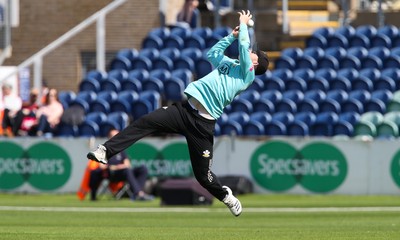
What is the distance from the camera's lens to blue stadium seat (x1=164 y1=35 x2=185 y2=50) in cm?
2733

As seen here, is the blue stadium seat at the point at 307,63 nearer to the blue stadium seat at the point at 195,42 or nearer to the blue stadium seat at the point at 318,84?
the blue stadium seat at the point at 318,84

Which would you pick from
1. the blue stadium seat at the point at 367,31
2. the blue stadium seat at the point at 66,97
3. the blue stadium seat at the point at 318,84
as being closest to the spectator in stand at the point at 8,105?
the blue stadium seat at the point at 66,97

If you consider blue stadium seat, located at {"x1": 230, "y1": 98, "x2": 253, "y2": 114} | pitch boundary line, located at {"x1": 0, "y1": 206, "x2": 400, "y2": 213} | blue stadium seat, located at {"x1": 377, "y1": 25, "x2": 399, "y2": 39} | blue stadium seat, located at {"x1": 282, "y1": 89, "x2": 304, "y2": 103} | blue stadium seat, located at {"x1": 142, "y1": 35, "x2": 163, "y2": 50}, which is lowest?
pitch boundary line, located at {"x1": 0, "y1": 206, "x2": 400, "y2": 213}

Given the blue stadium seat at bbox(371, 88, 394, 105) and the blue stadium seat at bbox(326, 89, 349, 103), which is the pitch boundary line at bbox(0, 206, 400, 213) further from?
the blue stadium seat at bbox(326, 89, 349, 103)

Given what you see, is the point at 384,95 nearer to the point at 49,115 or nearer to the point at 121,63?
the point at 121,63

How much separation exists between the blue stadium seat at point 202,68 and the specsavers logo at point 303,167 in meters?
3.86

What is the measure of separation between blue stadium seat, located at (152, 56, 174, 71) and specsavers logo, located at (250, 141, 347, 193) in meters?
4.55

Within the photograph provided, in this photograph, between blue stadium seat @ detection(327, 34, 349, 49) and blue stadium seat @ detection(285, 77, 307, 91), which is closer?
blue stadium seat @ detection(285, 77, 307, 91)

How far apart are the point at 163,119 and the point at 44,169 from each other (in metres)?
12.9

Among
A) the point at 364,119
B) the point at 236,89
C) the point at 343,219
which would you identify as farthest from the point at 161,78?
the point at 236,89

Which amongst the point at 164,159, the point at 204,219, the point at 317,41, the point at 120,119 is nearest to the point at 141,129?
the point at 204,219

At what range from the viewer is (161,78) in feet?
86.5

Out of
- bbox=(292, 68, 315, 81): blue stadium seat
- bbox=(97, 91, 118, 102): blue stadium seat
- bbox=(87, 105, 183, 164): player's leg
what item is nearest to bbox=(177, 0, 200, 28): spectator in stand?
bbox=(97, 91, 118, 102): blue stadium seat

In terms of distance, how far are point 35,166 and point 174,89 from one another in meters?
3.70
